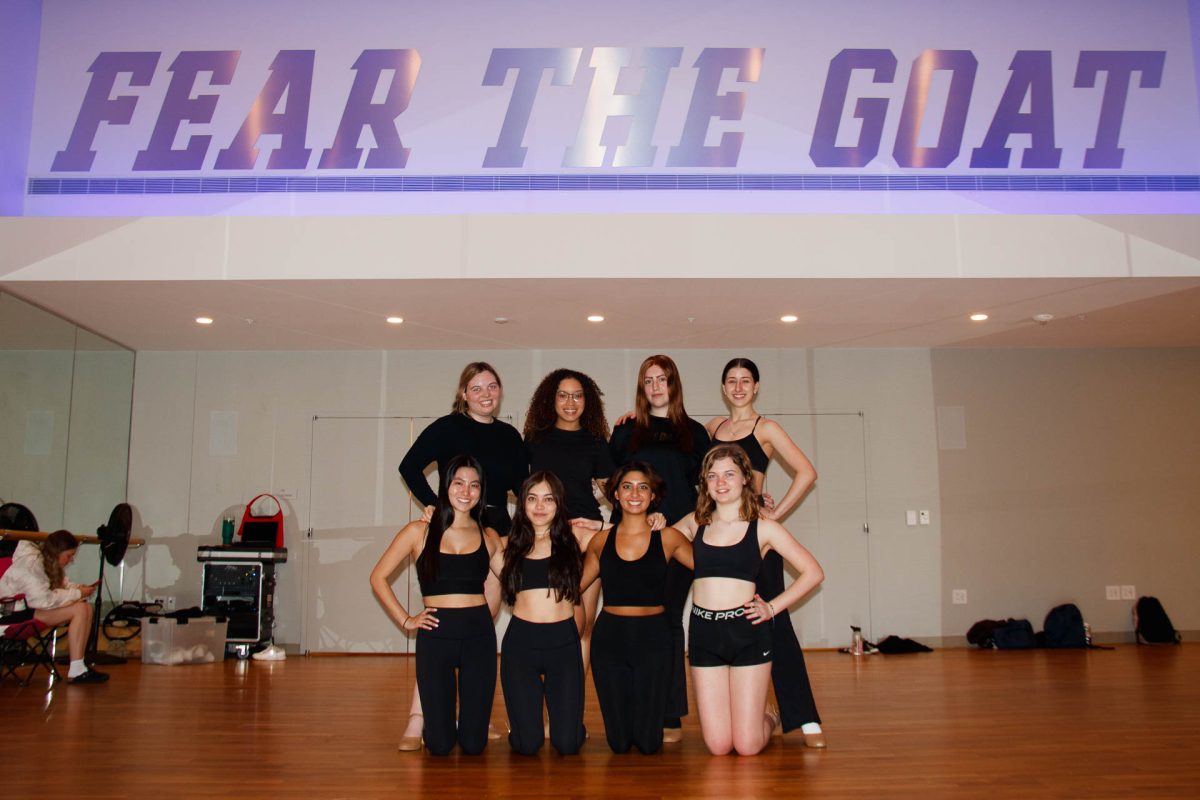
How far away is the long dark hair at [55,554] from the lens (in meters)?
6.36

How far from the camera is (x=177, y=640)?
24.1 feet

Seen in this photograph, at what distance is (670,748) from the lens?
4062mm

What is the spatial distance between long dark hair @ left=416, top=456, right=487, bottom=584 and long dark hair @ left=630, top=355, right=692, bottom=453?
0.82 meters

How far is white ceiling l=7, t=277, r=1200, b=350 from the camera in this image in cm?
638

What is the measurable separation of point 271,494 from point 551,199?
12.0 feet

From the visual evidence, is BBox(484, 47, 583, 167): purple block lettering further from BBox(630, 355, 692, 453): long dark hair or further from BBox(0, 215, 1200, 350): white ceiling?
BBox(630, 355, 692, 453): long dark hair

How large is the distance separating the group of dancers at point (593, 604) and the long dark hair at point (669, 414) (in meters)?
0.20

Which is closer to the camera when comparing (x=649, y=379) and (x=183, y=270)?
(x=649, y=379)

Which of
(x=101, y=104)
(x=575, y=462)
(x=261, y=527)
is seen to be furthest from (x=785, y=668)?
(x=101, y=104)

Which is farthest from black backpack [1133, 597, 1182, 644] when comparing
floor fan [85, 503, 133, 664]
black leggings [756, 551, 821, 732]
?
floor fan [85, 503, 133, 664]

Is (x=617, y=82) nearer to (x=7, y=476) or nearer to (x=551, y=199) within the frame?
(x=551, y=199)

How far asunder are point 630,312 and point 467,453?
2935mm

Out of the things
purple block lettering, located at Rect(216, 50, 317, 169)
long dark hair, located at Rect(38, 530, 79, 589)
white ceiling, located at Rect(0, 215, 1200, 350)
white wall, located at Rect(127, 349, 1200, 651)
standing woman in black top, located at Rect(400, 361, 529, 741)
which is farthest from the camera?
white wall, located at Rect(127, 349, 1200, 651)

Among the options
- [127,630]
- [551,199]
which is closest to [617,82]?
[551,199]
